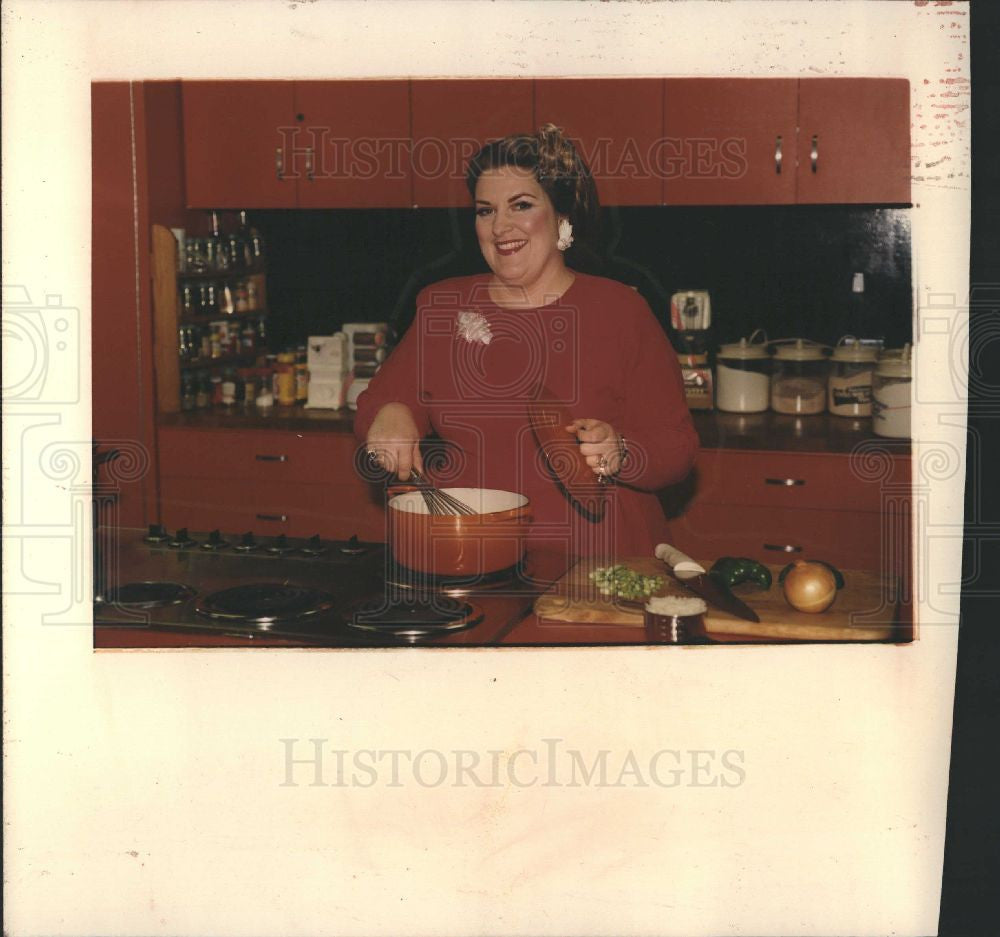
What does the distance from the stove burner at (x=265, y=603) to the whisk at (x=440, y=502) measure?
0.19 meters

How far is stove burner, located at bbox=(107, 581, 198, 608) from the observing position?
150 centimetres

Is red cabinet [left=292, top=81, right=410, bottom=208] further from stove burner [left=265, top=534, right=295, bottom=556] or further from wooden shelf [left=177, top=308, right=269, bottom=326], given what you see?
stove burner [left=265, top=534, right=295, bottom=556]

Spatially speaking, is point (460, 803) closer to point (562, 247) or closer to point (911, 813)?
point (911, 813)

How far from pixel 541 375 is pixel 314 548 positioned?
775 millimetres

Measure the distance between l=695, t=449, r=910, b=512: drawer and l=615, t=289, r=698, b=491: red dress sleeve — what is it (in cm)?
55

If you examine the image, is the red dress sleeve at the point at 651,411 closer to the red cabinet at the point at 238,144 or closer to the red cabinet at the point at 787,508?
the red cabinet at the point at 787,508

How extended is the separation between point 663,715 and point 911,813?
0.36 m

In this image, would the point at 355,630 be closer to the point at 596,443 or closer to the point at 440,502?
the point at 440,502

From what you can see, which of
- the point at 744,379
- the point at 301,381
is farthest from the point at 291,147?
the point at 744,379

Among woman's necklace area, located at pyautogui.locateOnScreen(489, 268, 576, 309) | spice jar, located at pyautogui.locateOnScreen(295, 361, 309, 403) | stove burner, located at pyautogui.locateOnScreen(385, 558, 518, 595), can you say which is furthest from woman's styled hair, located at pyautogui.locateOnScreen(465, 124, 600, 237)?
stove burner, located at pyautogui.locateOnScreen(385, 558, 518, 595)

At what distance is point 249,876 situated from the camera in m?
1.52

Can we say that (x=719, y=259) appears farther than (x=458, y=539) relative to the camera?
Yes

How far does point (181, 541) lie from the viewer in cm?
174

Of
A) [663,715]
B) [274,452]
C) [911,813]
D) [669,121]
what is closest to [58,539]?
[663,715]
